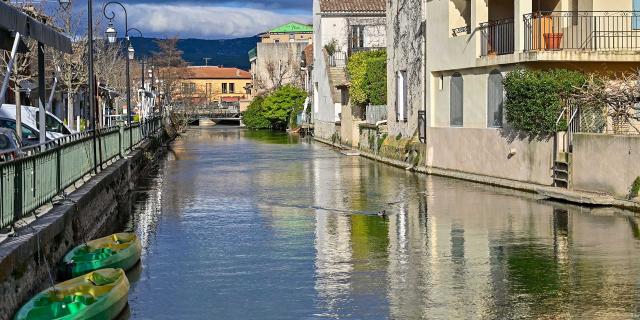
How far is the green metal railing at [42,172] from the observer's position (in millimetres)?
14084

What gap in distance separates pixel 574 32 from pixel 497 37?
8.23ft

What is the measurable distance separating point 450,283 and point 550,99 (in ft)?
48.5

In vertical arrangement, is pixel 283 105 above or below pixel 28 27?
below

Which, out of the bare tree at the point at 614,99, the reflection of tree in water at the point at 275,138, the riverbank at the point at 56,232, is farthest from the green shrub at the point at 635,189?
the reflection of tree in water at the point at 275,138

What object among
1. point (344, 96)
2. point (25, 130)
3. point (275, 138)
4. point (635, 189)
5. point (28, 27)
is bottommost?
point (275, 138)

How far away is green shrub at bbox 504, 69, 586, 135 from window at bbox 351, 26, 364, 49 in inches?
1775

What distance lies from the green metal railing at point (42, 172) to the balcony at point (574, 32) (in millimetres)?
13105

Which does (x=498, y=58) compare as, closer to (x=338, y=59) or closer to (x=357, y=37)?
(x=338, y=59)

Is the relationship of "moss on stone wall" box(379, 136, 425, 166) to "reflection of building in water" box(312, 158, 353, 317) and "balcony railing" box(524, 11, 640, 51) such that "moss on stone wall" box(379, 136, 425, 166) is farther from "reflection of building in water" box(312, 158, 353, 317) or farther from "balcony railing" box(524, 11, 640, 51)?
"balcony railing" box(524, 11, 640, 51)

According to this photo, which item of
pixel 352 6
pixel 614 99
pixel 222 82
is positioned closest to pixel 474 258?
pixel 614 99

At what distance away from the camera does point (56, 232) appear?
1574 centimetres

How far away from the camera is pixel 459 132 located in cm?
3638

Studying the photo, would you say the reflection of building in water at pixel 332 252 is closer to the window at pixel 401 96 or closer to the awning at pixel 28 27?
the awning at pixel 28 27

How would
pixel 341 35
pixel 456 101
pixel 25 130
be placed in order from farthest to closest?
pixel 341 35 → pixel 456 101 → pixel 25 130
